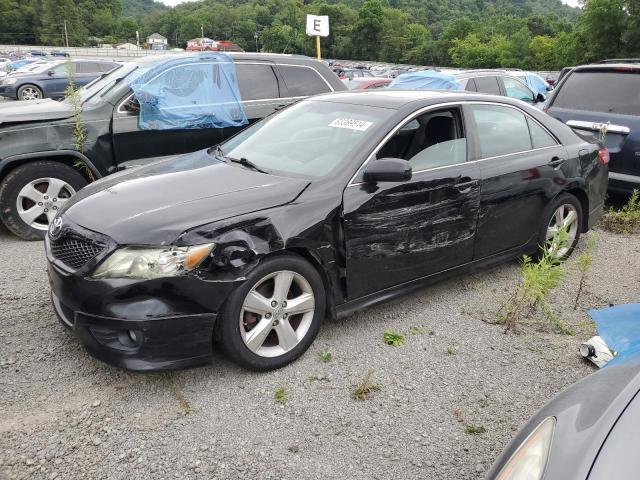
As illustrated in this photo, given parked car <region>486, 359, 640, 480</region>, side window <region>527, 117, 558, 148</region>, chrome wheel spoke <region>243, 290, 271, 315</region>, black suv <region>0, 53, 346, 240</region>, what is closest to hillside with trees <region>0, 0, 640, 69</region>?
side window <region>527, 117, 558, 148</region>

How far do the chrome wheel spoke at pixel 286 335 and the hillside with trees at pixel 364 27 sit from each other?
60.2m

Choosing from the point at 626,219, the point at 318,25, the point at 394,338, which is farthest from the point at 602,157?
the point at 318,25

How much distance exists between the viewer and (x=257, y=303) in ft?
9.86

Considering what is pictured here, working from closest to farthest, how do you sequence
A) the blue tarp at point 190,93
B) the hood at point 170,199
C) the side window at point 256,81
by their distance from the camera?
the hood at point 170,199 < the blue tarp at point 190,93 < the side window at point 256,81

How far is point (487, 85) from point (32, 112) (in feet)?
27.5

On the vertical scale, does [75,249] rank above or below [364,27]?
below

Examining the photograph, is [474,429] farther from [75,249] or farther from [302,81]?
[302,81]

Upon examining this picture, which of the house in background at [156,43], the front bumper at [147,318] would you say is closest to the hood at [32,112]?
the front bumper at [147,318]

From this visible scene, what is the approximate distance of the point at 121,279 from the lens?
274 cm

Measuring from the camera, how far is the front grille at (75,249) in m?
2.87

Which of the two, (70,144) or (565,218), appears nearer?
(565,218)

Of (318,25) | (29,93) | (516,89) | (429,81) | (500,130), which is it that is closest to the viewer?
(500,130)

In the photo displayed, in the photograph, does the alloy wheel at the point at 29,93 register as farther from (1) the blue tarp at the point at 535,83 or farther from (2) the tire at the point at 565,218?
(2) the tire at the point at 565,218

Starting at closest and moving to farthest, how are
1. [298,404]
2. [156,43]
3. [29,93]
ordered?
[298,404] → [29,93] → [156,43]
